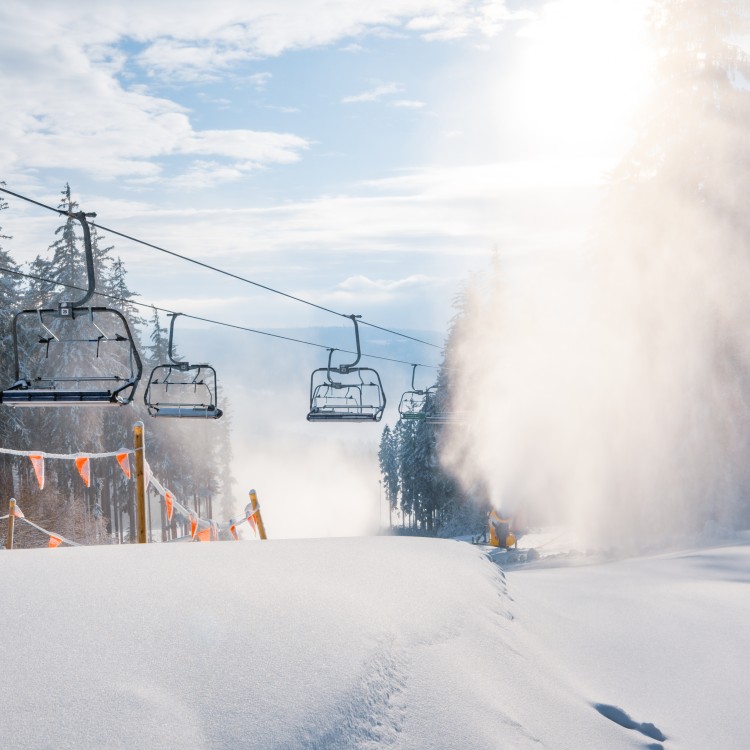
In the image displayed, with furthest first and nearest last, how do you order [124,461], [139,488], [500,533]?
[500,533] → [124,461] → [139,488]

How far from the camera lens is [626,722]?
23.4 feet

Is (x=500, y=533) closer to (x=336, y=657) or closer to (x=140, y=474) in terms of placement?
(x=140, y=474)

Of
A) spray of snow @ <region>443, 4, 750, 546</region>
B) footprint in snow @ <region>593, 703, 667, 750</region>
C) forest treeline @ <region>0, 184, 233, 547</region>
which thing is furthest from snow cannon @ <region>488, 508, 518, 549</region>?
footprint in snow @ <region>593, 703, 667, 750</region>

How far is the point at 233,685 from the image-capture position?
559 centimetres

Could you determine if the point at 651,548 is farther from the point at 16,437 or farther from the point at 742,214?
the point at 16,437

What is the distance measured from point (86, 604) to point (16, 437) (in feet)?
101

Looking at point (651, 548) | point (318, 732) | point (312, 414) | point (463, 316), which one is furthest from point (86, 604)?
point (463, 316)

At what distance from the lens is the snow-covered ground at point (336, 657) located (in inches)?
206

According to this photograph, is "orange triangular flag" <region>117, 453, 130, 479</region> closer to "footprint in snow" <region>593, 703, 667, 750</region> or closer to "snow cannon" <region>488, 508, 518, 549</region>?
"footprint in snow" <region>593, 703, 667, 750</region>

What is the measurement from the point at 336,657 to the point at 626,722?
2.82 m

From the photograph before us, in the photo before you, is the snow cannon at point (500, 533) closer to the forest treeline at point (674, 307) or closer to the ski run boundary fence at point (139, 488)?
the forest treeline at point (674, 307)

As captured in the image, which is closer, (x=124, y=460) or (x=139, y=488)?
(x=139, y=488)

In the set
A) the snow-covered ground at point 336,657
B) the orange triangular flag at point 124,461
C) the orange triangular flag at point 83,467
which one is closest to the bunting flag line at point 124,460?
the orange triangular flag at point 124,461

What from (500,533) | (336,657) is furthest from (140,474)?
(500,533)
